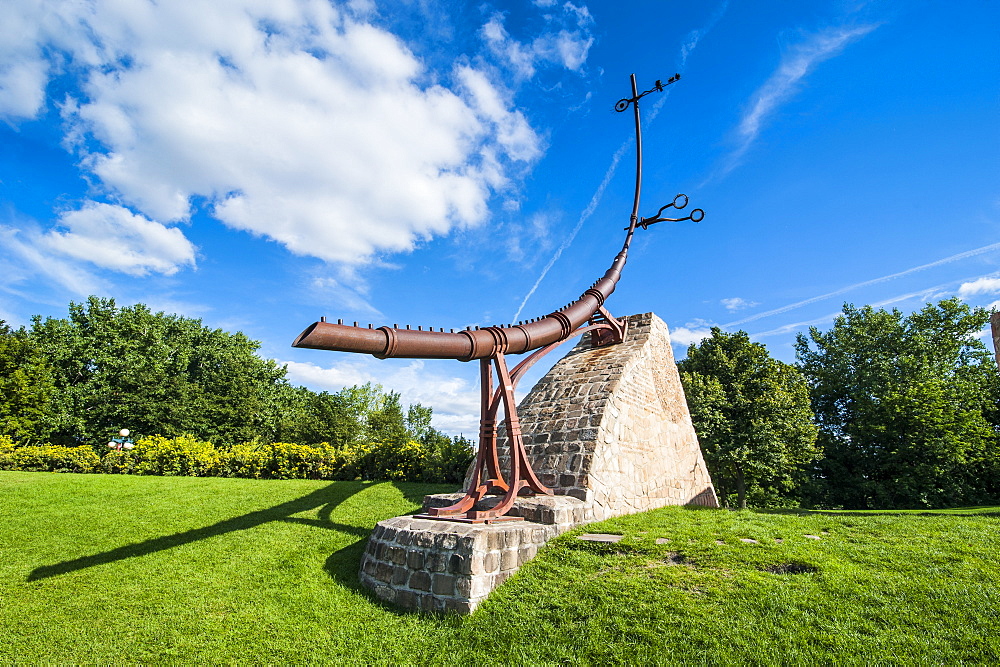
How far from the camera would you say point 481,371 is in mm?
6340

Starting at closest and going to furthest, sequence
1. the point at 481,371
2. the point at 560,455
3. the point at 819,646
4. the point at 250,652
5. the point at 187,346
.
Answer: the point at 819,646 → the point at 250,652 → the point at 481,371 → the point at 560,455 → the point at 187,346

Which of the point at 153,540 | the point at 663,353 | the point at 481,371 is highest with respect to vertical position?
the point at 663,353

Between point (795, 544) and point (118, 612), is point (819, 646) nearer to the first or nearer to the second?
point (795, 544)

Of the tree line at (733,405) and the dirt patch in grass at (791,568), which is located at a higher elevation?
the tree line at (733,405)

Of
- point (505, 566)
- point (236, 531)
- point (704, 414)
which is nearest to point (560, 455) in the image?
point (505, 566)

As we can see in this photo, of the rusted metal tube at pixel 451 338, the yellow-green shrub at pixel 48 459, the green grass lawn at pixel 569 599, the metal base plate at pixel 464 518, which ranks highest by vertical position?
the rusted metal tube at pixel 451 338

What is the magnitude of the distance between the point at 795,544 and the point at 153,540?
26.7 feet

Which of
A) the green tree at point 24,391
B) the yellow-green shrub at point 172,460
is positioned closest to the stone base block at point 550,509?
the yellow-green shrub at point 172,460

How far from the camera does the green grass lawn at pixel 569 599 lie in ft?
11.4

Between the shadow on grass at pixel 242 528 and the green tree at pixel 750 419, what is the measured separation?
13.4 metres

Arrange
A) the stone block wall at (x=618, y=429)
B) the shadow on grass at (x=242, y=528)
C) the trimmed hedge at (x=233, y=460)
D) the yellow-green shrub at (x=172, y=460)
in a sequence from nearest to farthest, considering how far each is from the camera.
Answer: the shadow on grass at (x=242, y=528), the stone block wall at (x=618, y=429), the trimmed hedge at (x=233, y=460), the yellow-green shrub at (x=172, y=460)

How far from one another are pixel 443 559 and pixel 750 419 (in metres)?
16.1

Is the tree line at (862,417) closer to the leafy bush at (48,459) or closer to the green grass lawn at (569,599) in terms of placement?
the green grass lawn at (569,599)

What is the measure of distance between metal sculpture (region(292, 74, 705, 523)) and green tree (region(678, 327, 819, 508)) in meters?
11.6
